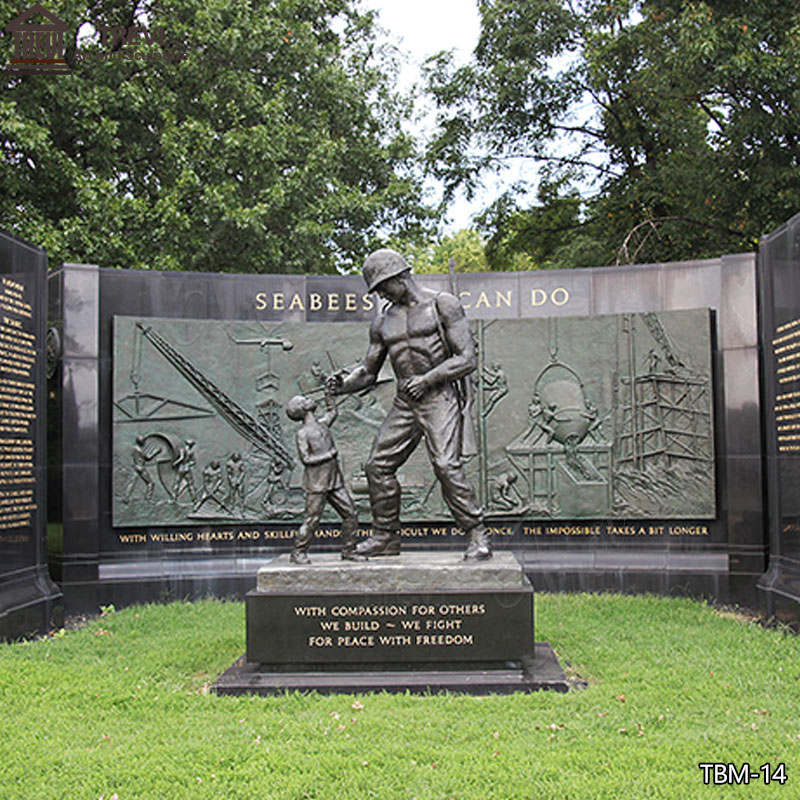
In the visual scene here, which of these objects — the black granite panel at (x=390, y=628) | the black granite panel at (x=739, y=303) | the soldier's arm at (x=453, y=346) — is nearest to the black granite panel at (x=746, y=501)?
the black granite panel at (x=739, y=303)

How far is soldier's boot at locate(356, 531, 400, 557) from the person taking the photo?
8164 mm

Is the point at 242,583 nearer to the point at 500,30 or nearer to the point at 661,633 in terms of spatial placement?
the point at 661,633

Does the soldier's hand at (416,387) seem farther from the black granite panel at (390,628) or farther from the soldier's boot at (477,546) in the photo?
the black granite panel at (390,628)

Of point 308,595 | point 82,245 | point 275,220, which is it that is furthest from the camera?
point 275,220

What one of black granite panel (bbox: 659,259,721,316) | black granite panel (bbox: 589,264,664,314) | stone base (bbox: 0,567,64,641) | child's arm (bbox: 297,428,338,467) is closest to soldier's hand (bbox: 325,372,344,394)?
child's arm (bbox: 297,428,338,467)

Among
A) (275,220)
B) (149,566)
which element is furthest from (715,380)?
(275,220)

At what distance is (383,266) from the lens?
7891 millimetres

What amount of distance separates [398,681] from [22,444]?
5.60 m

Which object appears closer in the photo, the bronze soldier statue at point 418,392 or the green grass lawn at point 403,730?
the green grass lawn at point 403,730

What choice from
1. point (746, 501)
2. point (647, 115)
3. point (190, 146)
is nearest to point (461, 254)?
point (647, 115)

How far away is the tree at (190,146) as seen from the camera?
1859 cm

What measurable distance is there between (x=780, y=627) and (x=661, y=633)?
1433 mm

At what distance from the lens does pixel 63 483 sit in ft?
38.0

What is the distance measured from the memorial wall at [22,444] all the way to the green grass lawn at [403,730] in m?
1.23
